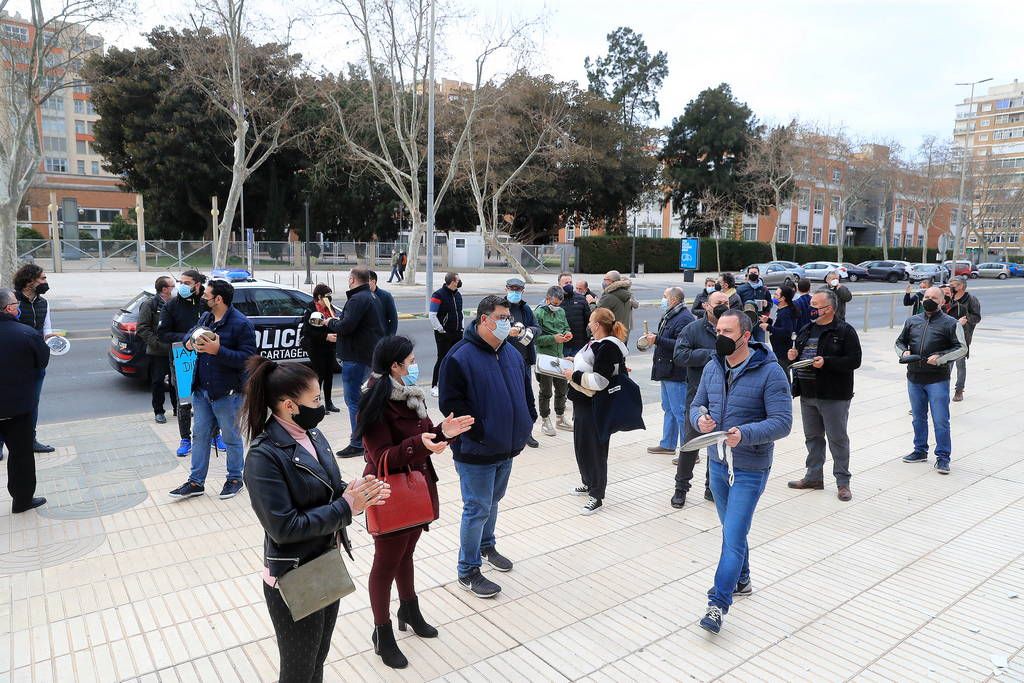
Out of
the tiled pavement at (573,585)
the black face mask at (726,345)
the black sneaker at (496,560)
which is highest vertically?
the black face mask at (726,345)

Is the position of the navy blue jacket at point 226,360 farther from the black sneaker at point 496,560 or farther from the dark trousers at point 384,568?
the dark trousers at point 384,568

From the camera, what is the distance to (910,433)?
868 centimetres

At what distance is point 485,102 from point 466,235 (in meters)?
15.4

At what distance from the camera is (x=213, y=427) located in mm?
5895

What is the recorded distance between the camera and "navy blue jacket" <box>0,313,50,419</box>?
208 inches

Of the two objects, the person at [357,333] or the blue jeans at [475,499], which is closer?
the blue jeans at [475,499]

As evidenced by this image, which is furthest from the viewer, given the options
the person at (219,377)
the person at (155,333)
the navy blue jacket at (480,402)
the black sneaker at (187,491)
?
the person at (155,333)

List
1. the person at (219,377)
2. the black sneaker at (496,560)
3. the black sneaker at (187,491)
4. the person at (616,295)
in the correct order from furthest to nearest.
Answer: the person at (616,295), the black sneaker at (187,491), the person at (219,377), the black sneaker at (496,560)

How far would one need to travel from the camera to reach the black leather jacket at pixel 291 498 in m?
2.66

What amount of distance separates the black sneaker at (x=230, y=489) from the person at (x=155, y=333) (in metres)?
2.17

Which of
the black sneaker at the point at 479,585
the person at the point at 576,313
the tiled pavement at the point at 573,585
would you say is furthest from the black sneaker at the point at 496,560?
the person at the point at 576,313

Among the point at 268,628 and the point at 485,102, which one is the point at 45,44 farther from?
the point at 268,628

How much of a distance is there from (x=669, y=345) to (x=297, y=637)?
5026 millimetres

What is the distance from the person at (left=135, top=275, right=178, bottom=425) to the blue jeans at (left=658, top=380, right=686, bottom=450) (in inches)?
210
